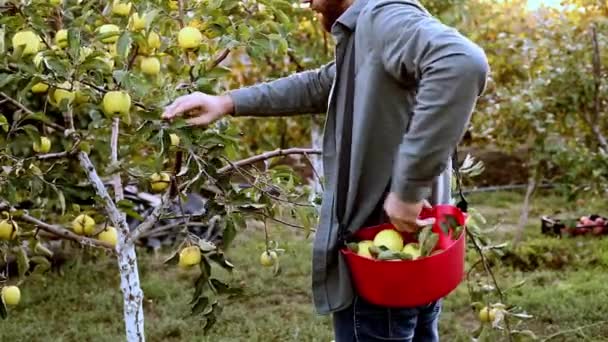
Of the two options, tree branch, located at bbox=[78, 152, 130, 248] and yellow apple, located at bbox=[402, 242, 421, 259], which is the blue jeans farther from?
tree branch, located at bbox=[78, 152, 130, 248]

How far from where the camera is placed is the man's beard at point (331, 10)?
148 cm

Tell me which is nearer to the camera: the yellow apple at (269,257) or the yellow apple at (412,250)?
the yellow apple at (412,250)

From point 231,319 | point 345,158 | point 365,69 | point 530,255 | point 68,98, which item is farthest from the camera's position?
point 530,255

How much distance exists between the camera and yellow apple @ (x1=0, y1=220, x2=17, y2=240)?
1.89 m

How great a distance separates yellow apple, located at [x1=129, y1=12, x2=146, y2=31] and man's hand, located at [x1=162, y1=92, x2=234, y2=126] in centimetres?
21

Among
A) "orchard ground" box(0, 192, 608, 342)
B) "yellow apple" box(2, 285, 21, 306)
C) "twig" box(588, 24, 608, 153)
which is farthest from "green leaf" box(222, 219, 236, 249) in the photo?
"twig" box(588, 24, 608, 153)

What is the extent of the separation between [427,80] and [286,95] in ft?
1.79

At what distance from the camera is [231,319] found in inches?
138

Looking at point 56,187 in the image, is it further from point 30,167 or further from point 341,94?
point 341,94

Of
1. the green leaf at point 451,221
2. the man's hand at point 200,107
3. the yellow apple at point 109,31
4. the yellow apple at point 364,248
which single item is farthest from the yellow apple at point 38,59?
the green leaf at point 451,221

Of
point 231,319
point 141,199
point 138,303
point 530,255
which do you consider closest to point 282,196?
point 138,303

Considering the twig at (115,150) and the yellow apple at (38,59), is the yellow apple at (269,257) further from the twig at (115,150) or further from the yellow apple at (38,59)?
the yellow apple at (38,59)

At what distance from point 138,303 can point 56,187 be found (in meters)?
0.41

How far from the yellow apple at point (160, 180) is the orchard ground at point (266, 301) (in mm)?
957
